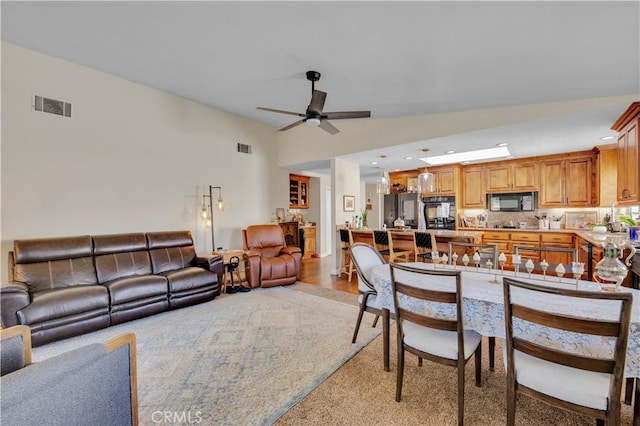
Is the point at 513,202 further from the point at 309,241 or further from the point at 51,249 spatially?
the point at 51,249

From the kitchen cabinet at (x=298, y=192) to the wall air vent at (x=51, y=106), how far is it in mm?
4813

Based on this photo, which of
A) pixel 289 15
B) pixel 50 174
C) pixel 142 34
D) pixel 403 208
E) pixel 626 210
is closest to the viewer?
pixel 289 15

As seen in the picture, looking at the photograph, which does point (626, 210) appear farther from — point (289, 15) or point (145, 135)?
point (145, 135)

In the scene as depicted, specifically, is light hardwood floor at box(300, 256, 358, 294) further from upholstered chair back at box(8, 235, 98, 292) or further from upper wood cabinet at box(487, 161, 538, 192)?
upper wood cabinet at box(487, 161, 538, 192)

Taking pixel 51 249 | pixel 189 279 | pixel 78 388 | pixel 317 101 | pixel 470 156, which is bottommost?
pixel 189 279

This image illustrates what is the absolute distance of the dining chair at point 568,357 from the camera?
123 cm

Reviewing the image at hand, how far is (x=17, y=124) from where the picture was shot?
10.8ft

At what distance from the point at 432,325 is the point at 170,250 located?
3823 mm

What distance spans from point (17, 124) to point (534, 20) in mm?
5163

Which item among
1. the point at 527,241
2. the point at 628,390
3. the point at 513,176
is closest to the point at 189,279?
the point at 628,390

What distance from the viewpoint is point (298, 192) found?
8023 mm

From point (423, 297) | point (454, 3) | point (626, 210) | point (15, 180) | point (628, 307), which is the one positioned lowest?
point (423, 297)

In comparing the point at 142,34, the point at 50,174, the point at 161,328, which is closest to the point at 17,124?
the point at 50,174

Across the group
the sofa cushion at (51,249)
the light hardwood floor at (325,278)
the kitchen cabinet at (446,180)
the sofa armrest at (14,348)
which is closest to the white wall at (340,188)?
the light hardwood floor at (325,278)
